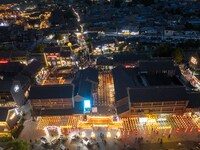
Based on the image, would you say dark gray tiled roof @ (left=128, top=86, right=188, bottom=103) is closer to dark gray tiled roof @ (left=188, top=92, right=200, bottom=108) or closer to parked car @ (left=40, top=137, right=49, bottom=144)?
dark gray tiled roof @ (left=188, top=92, right=200, bottom=108)

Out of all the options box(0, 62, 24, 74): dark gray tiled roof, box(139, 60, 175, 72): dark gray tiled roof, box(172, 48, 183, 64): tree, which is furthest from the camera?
box(172, 48, 183, 64): tree

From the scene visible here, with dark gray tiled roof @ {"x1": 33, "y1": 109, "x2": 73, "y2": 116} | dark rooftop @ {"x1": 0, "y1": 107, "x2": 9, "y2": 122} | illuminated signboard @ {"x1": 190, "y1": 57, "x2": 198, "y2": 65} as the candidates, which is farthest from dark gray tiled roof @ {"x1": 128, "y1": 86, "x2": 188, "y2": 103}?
dark rooftop @ {"x1": 0, "y1": 107, "x2": 9, "y2": 122}

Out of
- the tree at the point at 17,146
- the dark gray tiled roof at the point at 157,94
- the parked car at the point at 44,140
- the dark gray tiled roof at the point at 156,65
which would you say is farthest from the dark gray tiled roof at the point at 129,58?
the tree at the point at 17,146

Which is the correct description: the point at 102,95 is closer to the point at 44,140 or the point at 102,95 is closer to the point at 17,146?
A: the point at 44,140

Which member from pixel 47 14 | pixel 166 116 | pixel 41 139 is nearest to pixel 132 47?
pixel 166 116

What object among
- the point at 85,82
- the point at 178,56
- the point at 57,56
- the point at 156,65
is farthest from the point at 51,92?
the point at 178,56

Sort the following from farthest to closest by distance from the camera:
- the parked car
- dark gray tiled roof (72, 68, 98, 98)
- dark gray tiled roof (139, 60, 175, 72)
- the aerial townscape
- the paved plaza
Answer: dark gray tiled roof (139, 60, 175, 72), dark gray tiled roof (72, 68, 98, 98), the aerial townscape, the parked car, the paved plaza

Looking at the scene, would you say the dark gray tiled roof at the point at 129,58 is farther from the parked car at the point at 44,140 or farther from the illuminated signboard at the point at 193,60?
the parked car at the point at 44,140
